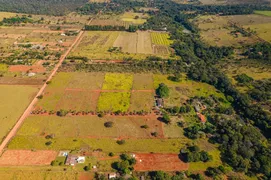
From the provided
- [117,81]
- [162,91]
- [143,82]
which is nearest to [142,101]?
[162,91]

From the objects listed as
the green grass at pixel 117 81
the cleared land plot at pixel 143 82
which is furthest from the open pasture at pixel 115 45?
the cleared land plot at pixel 143 82

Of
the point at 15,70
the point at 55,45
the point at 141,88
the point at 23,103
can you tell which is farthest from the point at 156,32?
the point at 23,103

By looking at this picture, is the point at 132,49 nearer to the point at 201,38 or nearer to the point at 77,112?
the point at 201,38

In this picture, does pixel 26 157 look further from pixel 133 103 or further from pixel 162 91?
pixel 162 91

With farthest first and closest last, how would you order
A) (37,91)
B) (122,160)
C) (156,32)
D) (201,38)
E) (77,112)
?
(156,32) → (201,38) → (37,91) → (77,112) → (122,160)

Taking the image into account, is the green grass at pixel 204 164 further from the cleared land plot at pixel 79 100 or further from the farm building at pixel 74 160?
the cleared land plot at pixel 79 100

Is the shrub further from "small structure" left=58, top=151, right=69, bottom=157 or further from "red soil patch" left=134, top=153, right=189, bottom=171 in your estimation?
"small structure" left=58, top=151, right=69, bottom=157

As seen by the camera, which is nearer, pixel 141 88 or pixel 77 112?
pixel 77 112

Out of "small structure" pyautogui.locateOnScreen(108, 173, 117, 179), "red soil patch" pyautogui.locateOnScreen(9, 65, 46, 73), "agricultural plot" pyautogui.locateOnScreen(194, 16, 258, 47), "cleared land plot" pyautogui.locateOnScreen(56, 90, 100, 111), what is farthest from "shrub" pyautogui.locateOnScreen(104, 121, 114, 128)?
"agricultural plot" pyautogui.locateOnScreen(194, 16, 258, 47)
